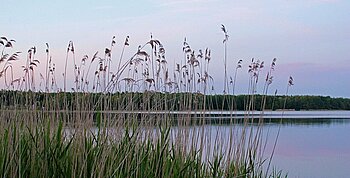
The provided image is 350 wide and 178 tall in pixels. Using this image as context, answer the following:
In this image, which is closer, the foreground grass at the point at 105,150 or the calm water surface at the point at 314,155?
the foreground grass at the point at 105,150

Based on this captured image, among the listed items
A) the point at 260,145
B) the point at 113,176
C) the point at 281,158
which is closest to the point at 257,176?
the point at 260,145

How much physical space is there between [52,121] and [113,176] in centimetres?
99

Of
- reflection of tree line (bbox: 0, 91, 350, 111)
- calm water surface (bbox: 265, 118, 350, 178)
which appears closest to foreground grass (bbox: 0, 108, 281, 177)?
reflection of tree line (bbox: 0, 91, 350, 111)

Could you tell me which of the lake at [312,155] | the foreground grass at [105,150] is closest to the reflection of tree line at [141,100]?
the foreground grass at [105,150]

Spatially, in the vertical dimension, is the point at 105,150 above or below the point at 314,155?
above

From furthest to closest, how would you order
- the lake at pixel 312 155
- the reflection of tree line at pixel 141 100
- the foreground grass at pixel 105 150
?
the lake at pixel 312 155 < the reflection of tree line at pixel 141 100 < the foreground grass at pixel 105 150

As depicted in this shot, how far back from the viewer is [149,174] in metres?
3.86

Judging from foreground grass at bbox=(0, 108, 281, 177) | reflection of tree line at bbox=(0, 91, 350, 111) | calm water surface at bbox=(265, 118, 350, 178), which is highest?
reflection of tree line at bbox=(0, 91, 350, 111)

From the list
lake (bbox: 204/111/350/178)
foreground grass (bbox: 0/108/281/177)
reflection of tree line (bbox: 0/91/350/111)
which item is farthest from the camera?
lake (bbox: 204/111/350/178)

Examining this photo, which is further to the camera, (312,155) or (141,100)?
(312,155)

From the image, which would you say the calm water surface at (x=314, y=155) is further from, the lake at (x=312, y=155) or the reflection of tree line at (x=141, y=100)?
the reflection of tree line at (x=141, y=100)

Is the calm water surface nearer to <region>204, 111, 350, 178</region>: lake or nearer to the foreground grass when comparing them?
<region>204, 111, 350, 178</region>: lake

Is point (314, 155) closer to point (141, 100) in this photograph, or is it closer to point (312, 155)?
point (312, 155)

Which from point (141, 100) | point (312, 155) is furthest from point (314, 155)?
point (141, 100)
